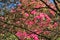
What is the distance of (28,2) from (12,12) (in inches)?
68.9

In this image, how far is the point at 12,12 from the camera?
1248 cm

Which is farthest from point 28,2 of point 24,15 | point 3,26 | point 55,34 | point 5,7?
point 55,34

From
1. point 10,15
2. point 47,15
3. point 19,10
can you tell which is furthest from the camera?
point 47,15

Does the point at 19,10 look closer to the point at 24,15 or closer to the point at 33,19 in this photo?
the point at 24,15

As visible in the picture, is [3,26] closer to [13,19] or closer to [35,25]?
[13,19]

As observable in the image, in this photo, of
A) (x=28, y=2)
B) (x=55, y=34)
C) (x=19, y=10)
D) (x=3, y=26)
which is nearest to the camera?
(x=55, y=34)

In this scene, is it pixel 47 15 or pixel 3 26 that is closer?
pixel 3 26

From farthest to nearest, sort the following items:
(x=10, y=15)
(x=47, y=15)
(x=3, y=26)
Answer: (x=47, y=15)
(x=10, y=15)
(x=3, y=26)

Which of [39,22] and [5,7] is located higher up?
[5,7]

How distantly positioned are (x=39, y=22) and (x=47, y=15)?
3.63 feet

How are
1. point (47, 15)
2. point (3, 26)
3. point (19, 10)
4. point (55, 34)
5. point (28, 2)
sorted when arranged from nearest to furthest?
point (55, 34), point (3, 26), point (19, 10), point (28, 2), point (47, 15)

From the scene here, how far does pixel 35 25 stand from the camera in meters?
13.3

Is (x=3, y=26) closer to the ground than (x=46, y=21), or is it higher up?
higher up

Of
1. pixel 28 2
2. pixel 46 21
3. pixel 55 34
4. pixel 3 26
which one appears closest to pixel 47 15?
pixel 46 21
